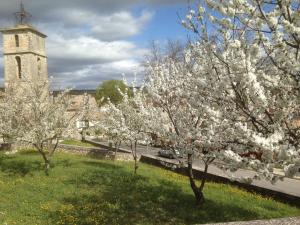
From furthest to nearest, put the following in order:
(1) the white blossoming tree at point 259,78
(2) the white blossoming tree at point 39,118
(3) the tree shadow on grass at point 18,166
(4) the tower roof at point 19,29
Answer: (4) the tower roof at point 19,29, (3) the tree shadow on grass at point 18,166, (2) the white blossoming tree at point 39,118, (1) the white blossoming tree at point 259,78

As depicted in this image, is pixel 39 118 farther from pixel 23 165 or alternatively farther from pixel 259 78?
pixel 259 78

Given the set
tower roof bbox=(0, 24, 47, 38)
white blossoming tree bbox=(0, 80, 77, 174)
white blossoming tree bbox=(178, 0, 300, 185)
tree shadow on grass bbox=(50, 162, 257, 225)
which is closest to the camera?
white blossoming tree bbox=(178, 0, 300, 185)

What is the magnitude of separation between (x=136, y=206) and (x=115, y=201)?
0.95 metres

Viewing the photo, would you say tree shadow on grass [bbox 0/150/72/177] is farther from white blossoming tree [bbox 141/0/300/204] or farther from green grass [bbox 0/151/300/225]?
white blossoming tree [bbox 141/0/300/204]

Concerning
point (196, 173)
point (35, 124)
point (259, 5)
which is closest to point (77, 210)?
point (35, 124)

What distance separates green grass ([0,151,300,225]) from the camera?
12.5m

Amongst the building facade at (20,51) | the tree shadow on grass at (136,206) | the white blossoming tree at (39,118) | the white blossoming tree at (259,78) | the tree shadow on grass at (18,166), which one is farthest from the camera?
the building facade at (20,51)

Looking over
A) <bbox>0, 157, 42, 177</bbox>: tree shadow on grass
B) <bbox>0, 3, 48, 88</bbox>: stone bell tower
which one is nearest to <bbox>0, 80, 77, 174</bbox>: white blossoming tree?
<bbox>0, 157, 42, 177</bbox>: tree shadow on grass

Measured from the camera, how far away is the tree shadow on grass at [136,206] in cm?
1238

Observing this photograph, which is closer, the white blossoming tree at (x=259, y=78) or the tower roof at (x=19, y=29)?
the white blossoming tree at (x=259, y=78)

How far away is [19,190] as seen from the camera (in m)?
15.8

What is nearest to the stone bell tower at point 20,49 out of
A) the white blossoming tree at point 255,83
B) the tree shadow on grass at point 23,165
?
the tree shadow on grass at point 23,165

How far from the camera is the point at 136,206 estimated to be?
13.8 m

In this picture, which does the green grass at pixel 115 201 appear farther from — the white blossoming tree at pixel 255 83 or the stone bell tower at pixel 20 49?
the stone bell tower at pixel 20 49
